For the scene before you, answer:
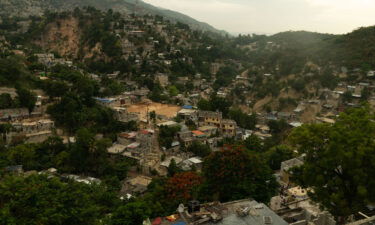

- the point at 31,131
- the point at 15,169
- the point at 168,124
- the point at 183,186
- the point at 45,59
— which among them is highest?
the point at 45,59

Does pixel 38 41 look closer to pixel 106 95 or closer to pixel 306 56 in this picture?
pixel 106 95

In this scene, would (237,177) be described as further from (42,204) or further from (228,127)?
(228,127)

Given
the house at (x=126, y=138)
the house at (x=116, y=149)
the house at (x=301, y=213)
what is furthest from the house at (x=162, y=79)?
the house at (x=301, y=213)

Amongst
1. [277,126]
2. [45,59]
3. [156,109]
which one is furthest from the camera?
[45,59]

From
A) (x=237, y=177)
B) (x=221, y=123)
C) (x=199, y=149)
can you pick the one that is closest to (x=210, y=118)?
(x=221, y=123)

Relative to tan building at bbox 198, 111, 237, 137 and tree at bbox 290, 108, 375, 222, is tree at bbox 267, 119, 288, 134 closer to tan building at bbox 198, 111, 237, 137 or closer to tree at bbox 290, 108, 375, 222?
tan building at bbox 198, 111, 237, 137

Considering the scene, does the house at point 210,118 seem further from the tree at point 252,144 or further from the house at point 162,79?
the house at point 162,79
